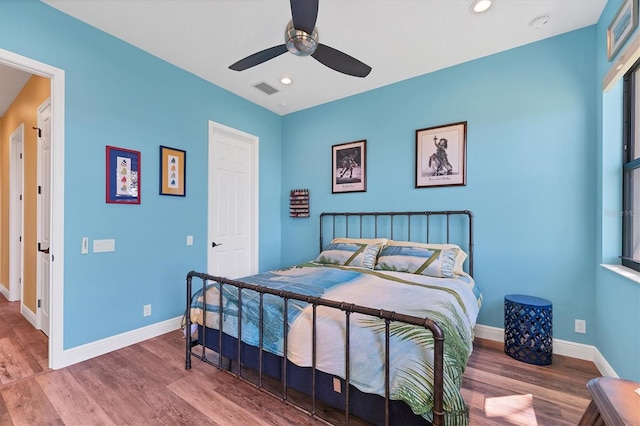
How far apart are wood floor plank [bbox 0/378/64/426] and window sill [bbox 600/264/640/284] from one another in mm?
3642

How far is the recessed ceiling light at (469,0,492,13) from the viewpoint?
2143 mm

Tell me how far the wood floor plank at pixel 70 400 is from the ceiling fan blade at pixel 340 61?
2.83m

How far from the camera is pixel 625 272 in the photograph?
6.40 ft

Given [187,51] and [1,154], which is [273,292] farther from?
[1,154]

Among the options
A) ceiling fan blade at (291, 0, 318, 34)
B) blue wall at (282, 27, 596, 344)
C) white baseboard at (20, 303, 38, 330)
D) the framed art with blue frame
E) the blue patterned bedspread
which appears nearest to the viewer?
the blue patterned bedspread

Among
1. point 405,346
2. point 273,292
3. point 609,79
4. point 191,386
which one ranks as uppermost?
point 609,79

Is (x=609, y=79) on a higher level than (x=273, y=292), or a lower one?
higher

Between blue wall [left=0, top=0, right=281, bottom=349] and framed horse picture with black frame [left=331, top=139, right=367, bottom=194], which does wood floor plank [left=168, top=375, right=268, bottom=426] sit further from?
framed horse picture with black frame [left=331, top=139, right=367, bottom=194]

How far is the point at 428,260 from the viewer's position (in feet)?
9.00

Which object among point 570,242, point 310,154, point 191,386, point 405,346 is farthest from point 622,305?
point 310,154

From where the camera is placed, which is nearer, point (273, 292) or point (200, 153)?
point (273, 292)

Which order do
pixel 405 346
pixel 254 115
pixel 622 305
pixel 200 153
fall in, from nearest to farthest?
pixel 405 346
pixel 622 305
pixel 200 153
pixel 254 115

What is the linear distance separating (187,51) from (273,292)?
8.62 feet

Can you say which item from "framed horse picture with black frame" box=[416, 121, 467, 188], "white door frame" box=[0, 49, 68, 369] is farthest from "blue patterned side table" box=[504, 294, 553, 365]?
"white door frame" box=[0, 49, 68, 369]
